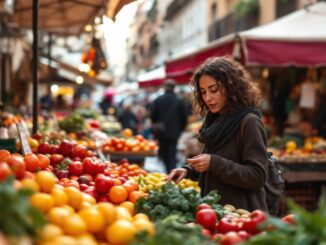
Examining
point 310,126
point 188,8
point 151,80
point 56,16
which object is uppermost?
point 188,8

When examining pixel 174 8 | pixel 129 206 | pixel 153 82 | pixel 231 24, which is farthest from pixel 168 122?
pixel 174 8

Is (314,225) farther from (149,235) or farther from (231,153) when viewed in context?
(231,153)

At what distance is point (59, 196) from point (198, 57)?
530 cm

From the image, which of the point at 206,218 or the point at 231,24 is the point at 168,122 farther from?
the point at 231,24

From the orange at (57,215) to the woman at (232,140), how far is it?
1.46 metres

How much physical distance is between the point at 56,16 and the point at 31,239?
9186 millimetres

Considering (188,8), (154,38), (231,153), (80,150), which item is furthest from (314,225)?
(154,38)

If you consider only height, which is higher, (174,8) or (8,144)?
(174,8)

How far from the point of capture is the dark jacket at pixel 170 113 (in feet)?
37.7

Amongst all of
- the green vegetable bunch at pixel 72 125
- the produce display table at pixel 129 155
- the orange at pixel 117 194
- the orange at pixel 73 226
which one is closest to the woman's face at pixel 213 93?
the orange at pixel 117 194

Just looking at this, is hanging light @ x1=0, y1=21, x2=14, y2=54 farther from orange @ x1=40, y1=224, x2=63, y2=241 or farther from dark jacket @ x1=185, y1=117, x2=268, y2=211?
orange @ x1=40, y1=224, x2=63, y2=241

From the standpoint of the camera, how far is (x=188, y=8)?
3894 cm

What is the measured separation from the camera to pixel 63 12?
10172 mm

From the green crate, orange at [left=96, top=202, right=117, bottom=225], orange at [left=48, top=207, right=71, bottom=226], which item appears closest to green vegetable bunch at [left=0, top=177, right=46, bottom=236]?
orange at [left=48, top=207, right=71, bottom=226]
